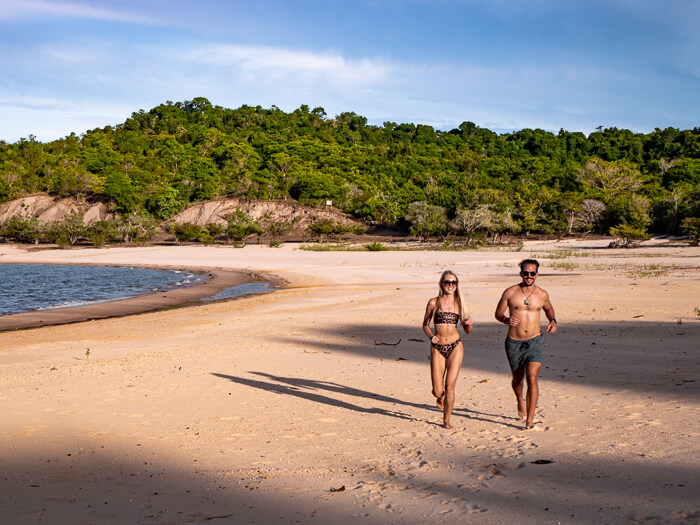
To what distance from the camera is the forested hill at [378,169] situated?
189 ft

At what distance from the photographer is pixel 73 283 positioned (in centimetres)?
2955

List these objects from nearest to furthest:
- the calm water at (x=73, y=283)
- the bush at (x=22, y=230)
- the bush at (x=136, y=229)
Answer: the calm water at (x=73, y=283), the bush at (x=136, y=229), the bush at (x=22, y=230)

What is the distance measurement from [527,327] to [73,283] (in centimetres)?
2782

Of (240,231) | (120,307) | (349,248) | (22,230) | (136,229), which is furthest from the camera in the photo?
(22,230)

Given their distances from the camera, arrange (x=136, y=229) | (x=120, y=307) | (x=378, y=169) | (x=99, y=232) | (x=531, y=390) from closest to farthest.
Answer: (x=531, y=390) → (x=120, y=307) → (x=99, y=232) → (x=136, y=229) → (x=378, y=169)

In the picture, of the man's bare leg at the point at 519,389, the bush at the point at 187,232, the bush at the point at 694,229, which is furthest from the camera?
the bush at the point at 187,232

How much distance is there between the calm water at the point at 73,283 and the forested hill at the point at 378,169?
2925 centimetres

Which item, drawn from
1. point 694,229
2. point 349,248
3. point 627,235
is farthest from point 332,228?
point 694,229

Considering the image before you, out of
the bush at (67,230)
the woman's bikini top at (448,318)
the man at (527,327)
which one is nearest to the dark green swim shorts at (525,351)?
the man at (527,327)

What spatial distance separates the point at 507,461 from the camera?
516 centimetres

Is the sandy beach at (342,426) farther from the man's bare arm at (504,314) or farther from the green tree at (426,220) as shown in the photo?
the green tree at (426,220)

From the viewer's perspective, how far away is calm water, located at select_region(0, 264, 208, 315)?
22.8 metres

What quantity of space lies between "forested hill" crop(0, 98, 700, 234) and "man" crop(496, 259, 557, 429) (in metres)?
44.4

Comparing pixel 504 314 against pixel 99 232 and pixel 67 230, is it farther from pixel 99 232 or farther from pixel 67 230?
pixel 67 230
